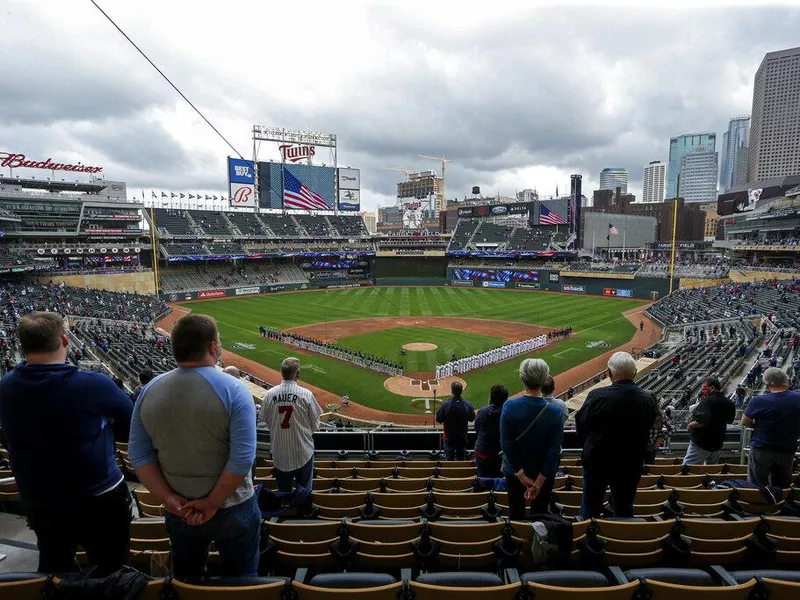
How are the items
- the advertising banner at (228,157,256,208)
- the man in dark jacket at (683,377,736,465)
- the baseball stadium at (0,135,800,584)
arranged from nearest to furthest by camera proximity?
the baseball stadium at (0,135,800,584) < the man in dark jacket at (683,377,736,465) < the advertising banner at (228,157,256,208)

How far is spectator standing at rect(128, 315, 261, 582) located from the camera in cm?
256

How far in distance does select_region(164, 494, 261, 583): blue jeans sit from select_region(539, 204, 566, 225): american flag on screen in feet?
254

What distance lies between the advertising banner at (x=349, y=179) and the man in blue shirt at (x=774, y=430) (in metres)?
77.9

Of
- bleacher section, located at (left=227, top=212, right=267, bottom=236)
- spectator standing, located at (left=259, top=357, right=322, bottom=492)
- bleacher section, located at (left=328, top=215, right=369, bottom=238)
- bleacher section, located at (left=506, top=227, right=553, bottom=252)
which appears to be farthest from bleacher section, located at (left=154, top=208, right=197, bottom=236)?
spectator standing, located at (left=259, top=357, right=322, bottom=492)

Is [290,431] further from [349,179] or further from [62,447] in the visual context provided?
[349,179]

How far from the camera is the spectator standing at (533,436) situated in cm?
397

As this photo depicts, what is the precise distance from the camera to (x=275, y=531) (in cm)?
387

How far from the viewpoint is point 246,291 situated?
205 ft

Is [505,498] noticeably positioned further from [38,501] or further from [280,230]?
[280,230]

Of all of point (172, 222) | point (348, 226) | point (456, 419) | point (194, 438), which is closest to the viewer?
point (194, 438)

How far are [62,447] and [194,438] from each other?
2.73 ft

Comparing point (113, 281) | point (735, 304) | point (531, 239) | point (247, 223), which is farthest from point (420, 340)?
point (247, 223)

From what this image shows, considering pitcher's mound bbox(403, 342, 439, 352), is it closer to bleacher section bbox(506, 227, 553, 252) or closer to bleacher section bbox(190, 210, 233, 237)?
bleacher section bbox(506, 227, 553, 252)

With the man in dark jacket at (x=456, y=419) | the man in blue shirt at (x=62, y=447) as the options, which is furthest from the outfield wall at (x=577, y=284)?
the man in blue shirt at (x=62, y=447)
